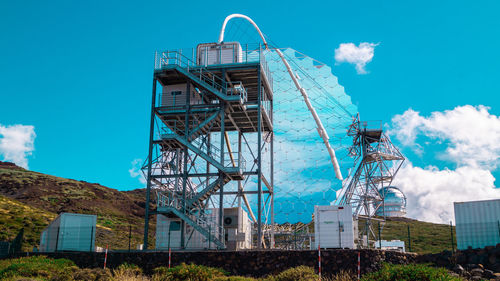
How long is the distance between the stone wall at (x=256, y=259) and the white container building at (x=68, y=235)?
3.31 meters

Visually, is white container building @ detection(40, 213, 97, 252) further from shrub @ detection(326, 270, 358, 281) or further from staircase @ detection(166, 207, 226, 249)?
shrub @ detection(326, 270, 358, 281)

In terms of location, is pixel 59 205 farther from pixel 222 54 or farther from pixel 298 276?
pixel 298 276

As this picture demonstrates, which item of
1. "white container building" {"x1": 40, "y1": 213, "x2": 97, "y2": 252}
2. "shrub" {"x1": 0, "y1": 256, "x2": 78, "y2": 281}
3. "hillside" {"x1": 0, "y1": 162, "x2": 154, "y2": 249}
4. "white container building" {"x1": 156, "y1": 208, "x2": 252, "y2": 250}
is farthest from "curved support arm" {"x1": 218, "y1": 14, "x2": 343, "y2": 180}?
"hillside" {"x1": 0, "y1": 162, "x2": 154, "y2": 249}

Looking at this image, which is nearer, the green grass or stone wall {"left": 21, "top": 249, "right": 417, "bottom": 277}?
stone wall {"left": 21, "top": 249, "right": 417, "bottom": 277}

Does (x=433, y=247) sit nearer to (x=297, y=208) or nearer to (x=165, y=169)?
(x=297, y=208)

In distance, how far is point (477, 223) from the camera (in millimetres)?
28453

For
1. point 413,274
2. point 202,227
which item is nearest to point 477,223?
point 413,274

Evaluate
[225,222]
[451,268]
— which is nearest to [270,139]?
A: [225,222]

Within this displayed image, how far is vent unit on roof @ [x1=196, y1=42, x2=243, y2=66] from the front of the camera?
4038cm

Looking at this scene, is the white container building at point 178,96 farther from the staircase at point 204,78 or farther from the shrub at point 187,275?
the shrub at point 187,275

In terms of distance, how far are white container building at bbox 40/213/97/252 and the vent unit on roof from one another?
1514cm

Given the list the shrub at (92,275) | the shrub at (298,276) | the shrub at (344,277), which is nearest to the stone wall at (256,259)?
the shrub at (344,277)

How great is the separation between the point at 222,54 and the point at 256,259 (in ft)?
61.7

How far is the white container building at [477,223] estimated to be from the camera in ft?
91.7
